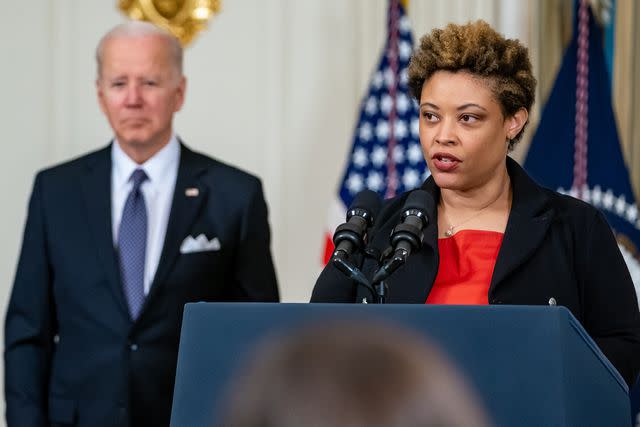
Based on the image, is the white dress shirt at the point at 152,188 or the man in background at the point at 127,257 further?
the white dress shirt at the point at 152,188

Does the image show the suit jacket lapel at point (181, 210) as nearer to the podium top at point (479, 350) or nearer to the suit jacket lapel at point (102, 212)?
the suit jacket lapel at point (102, 212)

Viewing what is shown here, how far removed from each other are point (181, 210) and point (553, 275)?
1.36 m

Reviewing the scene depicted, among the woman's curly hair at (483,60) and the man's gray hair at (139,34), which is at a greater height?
the man's gray hair at (139,34)

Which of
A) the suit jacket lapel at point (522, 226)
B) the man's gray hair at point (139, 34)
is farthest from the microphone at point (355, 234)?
the man's gray hair at point (139, 34)

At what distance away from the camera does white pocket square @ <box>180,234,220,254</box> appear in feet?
11.2

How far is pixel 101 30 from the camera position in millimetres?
4805

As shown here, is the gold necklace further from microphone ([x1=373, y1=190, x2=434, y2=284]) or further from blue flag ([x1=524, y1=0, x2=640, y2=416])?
blue flag ([x1=524, y1=0, x2=640, y2=416])

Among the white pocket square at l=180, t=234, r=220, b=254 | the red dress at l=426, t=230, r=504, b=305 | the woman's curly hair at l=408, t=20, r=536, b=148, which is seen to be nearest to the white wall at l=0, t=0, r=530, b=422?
the white pocket square at l=180, t=234, r=220, b=254

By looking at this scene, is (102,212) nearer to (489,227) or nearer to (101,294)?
(101,294)

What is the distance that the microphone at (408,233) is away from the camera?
2.01 m

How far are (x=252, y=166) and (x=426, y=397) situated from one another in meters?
3.14

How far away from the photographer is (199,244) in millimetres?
3436

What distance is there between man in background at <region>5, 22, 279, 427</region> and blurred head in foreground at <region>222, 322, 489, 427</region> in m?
1.60

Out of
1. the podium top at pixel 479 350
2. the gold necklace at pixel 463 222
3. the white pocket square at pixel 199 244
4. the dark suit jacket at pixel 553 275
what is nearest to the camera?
the podium top at pixel 479 350
